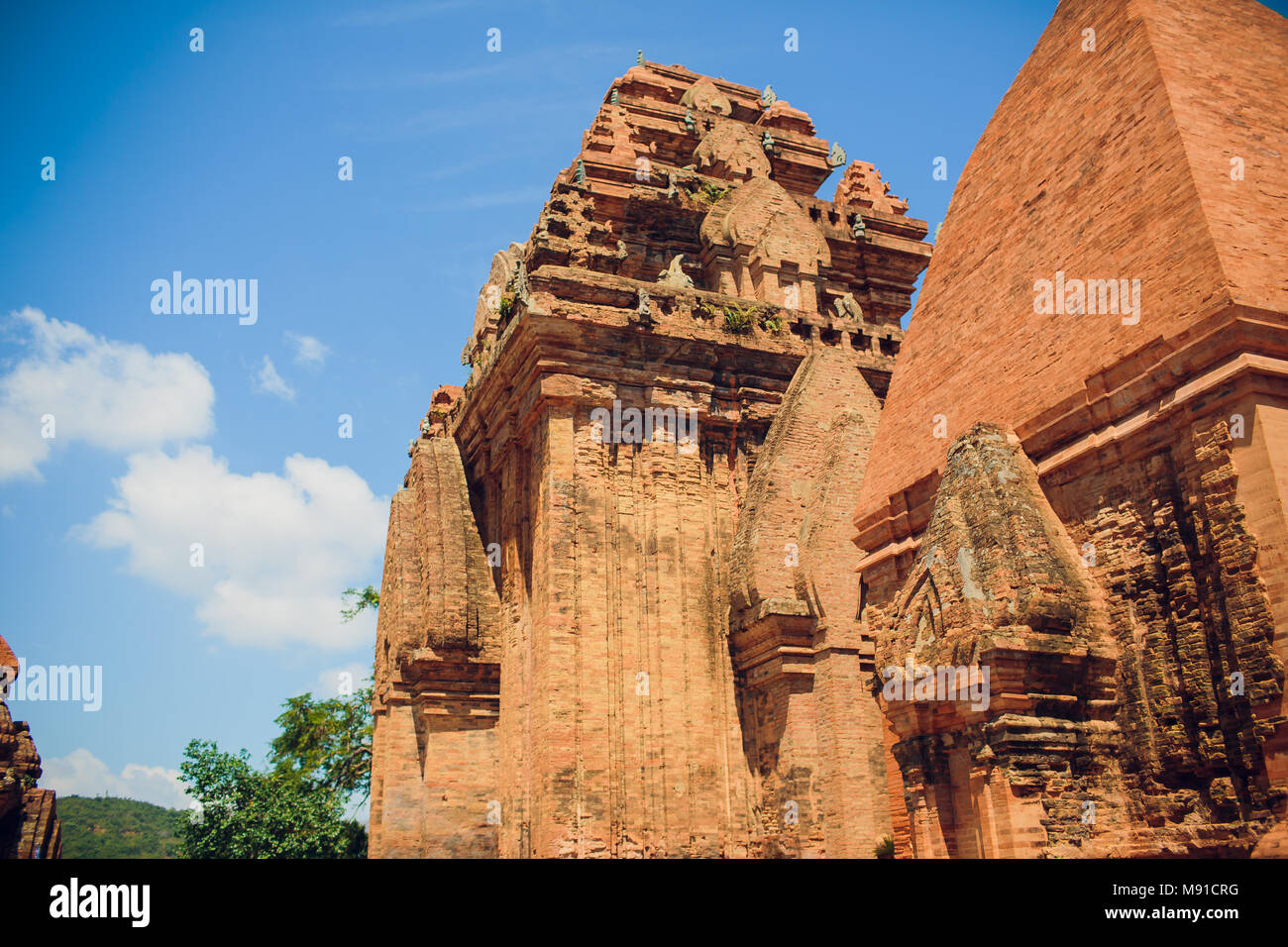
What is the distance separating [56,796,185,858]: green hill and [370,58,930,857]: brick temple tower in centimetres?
4437

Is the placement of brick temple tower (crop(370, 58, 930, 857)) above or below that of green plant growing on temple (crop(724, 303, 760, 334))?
below

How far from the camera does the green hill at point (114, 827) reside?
182 feet

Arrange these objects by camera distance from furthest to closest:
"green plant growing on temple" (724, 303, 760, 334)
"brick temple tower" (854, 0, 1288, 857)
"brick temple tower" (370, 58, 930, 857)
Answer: "green plant growing on temple" (724, 303, 760, 334)
"brick temple tower" (370, 58, 930, 857)
"brick temple tower" (854, 0, 1288, 857)

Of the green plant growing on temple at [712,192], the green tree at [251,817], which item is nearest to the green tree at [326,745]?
the green tree at [251,817]

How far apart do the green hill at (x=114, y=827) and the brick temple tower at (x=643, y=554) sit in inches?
1747

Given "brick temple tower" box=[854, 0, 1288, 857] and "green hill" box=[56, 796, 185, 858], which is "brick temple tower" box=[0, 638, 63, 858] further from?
"green hill" box=[56, 796, 185, 858]

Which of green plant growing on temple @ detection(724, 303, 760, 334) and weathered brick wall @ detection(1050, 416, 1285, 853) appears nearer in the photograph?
weathered brick wall @ detection(1050, 416, 1285, 853)

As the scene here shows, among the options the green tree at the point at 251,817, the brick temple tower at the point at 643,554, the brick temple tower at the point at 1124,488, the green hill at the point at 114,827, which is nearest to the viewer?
Answer: the brick temple tower at the point at 1124,488

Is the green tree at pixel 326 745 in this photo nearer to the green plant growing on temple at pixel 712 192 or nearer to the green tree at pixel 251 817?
the green tree at pixel 251 817

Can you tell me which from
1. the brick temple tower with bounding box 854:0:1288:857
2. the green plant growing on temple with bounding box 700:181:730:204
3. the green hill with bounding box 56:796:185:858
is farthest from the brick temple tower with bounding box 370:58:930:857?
the green hill with bounding box 56:796:185:858

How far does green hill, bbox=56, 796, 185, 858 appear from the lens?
182 ft

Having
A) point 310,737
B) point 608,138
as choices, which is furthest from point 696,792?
point 310,737
